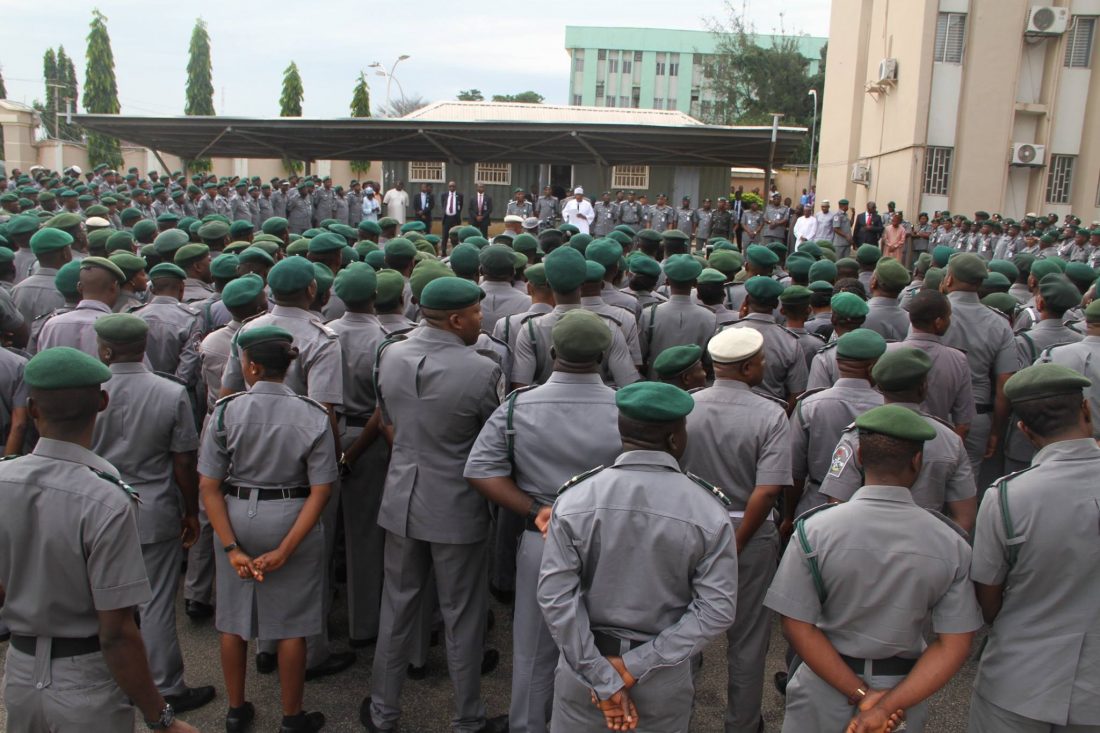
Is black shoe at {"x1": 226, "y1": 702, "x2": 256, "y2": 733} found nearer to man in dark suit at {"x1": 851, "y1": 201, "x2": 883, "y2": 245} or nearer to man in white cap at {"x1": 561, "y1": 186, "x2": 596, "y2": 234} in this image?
man in white cap at {"x1": 561, "y1": 186, "x2": 596, "y2": 234}

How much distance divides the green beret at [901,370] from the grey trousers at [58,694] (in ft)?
10.0

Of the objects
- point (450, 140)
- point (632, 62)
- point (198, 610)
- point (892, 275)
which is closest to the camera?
point (198, 610)

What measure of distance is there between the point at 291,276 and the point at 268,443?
3.88 feet

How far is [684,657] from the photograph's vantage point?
100 inches

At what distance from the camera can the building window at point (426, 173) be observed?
28.1m

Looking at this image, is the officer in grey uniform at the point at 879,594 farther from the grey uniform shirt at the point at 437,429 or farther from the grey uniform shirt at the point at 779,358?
the grey uniform shirt at the point at 779,358

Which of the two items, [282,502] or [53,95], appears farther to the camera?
[53,95]

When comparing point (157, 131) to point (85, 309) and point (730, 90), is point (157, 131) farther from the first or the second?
point (730, 90)

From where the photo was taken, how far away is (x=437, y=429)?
3.74 meters

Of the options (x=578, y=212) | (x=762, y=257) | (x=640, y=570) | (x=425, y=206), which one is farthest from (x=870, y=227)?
(x=640, y=570)

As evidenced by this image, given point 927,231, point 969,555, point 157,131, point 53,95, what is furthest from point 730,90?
point 969,555

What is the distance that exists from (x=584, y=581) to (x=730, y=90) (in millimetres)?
48048

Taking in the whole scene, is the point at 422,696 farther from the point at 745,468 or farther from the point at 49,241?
the point at 49,241

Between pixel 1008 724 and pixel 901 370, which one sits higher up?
pixel 901 370
